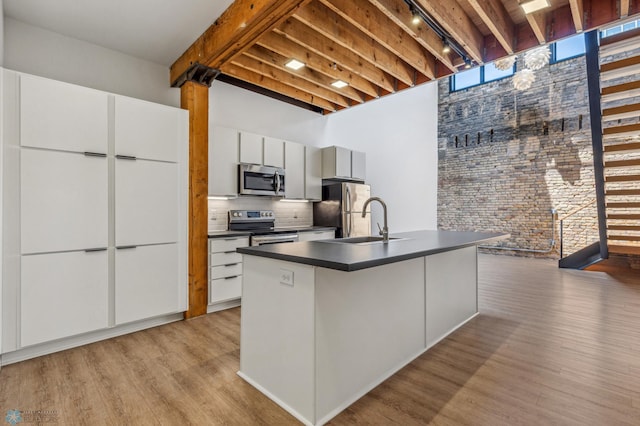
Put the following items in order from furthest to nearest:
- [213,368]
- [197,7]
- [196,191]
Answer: [196,191], [197,7], [213,368]

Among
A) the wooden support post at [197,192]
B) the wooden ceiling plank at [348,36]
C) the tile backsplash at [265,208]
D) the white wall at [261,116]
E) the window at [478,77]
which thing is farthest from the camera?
the window at [478,77]

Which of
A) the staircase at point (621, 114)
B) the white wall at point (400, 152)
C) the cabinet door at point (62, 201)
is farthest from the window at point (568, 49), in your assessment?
the cabinet door at point (62, 201)

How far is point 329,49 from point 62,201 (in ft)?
10.2

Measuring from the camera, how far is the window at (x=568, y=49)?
6.79 m

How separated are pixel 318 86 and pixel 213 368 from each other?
13.5 feet

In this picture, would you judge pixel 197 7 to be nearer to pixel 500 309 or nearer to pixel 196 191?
pixel 196 191

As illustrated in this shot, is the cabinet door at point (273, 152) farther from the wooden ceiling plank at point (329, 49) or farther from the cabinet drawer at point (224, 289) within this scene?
the cabinet drawer at point (224, 289)

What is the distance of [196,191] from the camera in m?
3.44

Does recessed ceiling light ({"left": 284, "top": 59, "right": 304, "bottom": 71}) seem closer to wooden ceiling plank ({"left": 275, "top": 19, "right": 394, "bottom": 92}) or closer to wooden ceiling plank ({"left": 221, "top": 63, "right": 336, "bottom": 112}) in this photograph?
wooden ceiling plank ({"left": 275, "top": 19, "right": 394, "bottom": 92})

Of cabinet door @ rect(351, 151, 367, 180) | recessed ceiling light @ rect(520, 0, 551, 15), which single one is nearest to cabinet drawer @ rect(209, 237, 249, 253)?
cabinet door @ rect(351, 151, 367, 180)

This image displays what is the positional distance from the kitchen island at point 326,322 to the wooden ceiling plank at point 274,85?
280cm

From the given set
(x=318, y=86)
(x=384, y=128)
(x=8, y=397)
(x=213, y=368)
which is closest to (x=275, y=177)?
(x=318, y=86)

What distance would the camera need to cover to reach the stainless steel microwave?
410 cm

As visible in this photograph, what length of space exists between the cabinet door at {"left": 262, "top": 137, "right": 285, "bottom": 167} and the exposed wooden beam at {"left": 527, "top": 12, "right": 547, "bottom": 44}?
126 inches
